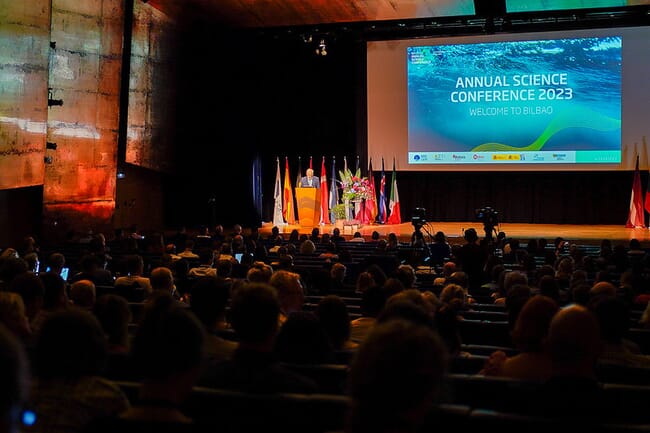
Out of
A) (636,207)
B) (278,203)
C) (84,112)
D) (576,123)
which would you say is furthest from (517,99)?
(84,112)

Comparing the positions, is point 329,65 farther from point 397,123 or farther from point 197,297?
point 197,297

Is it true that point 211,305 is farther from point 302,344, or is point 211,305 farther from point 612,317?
point 612,317

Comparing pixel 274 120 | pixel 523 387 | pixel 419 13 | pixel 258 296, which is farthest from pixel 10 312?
pixel 274 120

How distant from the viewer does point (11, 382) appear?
3.81 feet

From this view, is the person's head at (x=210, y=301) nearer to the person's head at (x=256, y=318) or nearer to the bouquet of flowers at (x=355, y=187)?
the person's head at (x=256, y=318)

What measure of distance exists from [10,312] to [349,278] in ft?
17.9

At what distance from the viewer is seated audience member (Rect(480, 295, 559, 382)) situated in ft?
10.0

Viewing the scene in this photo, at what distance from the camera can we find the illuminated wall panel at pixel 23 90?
10930 millimetres

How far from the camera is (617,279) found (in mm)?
7996

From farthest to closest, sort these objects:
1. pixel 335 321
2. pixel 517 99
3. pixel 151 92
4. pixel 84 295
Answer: pixel 517 99 < pixel 151 92 < pixel 84 295 < pixel 335 321

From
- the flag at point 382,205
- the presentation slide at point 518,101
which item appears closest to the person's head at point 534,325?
the presentation slide at point 518,101

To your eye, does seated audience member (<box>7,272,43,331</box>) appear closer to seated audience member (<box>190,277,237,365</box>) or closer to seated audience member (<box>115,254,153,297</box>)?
seated audience member (<box>190,277,237,365</box>)

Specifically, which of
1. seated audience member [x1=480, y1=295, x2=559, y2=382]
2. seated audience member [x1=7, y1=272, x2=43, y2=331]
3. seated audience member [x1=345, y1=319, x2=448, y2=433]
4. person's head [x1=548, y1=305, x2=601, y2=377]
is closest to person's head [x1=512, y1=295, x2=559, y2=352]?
seated audience member [x1=480, y1=295, x2=559, y2=382]

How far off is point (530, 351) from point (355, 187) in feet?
46.0
